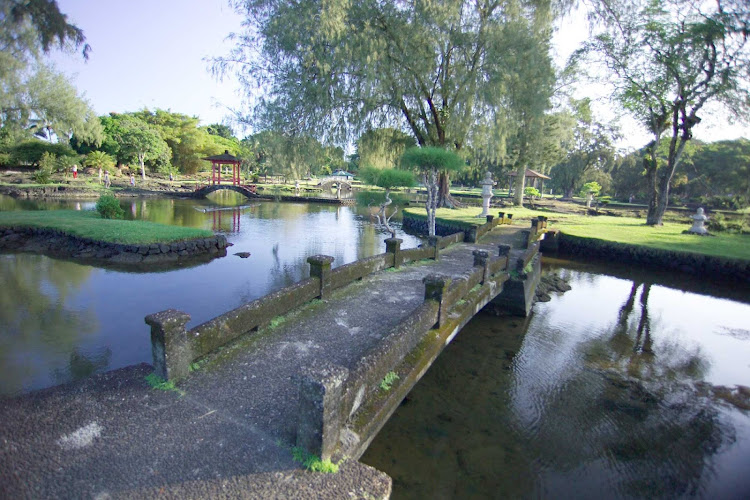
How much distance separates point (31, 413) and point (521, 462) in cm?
550

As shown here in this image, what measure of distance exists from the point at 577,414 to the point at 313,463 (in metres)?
5.06

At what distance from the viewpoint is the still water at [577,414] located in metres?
5.04

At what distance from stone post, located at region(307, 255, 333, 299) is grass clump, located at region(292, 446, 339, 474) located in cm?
383

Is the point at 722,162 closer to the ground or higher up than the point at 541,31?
closer to the ground

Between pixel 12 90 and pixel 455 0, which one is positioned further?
pixel 12 90

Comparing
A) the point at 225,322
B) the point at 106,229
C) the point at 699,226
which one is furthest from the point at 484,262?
the point at 699,226

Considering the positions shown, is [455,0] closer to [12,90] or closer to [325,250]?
[325,250]

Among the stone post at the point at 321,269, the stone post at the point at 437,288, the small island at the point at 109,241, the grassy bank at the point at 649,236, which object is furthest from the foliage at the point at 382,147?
the stone post at the point at 437,288

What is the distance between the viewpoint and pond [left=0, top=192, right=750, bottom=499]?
5.18 m

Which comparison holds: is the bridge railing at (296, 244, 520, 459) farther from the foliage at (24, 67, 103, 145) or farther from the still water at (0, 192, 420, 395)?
the foliage at (24, 67, 103, 145)

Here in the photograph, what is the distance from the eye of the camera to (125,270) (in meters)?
12.6

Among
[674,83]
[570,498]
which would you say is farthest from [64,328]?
[674,83]

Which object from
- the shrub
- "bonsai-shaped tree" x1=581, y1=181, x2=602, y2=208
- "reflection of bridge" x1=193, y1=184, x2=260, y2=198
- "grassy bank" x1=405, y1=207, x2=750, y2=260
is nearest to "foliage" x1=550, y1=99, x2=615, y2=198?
"bonsai-shaped tree" x1=581, y1=181, x2=602, y2=208

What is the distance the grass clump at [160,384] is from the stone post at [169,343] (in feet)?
0.13
